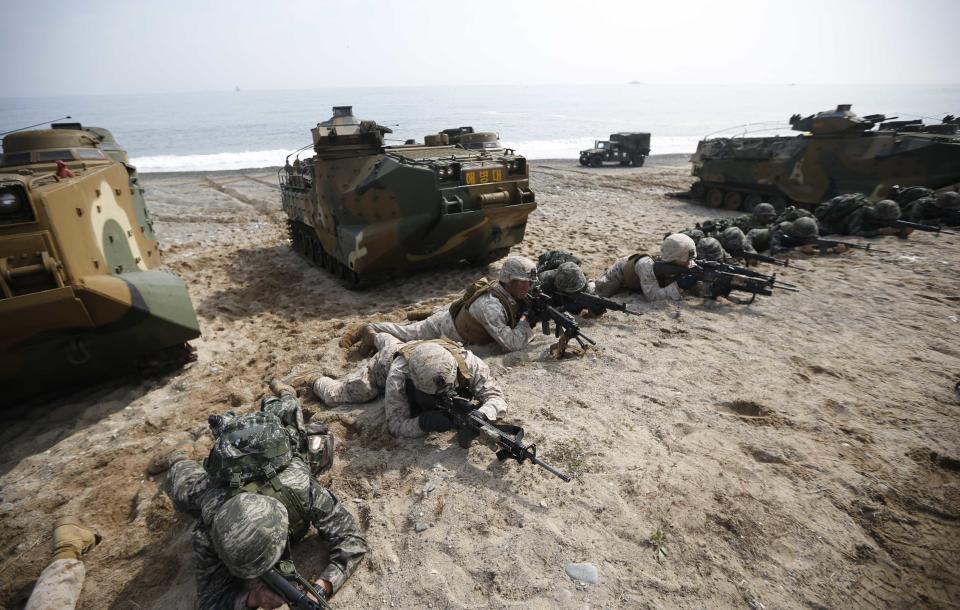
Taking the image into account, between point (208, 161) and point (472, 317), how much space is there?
3159 cm

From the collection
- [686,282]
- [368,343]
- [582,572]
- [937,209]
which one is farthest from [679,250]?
[937,209]

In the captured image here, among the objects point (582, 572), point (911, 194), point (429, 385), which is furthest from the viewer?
point (911, 194)

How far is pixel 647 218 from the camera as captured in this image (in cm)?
1286

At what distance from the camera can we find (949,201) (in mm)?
9625

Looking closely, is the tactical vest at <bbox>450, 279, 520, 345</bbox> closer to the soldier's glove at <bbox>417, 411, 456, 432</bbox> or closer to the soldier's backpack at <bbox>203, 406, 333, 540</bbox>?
the soldier's glove at <bbox>417, 411, 456, 432</bbox>

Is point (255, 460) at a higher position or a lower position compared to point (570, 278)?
higher

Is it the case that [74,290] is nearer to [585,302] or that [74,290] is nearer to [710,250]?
[585,302]

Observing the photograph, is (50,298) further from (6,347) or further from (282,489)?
(282,489)

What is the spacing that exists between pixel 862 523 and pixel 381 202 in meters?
6.46

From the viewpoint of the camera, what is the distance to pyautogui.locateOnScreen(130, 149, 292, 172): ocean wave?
2786 cm

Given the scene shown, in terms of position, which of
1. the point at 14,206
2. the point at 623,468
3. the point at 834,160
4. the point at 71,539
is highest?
the point at 14,206

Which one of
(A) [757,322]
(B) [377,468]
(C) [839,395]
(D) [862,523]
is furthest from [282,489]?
(A) [757,322]

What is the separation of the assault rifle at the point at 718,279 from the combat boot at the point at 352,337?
4.16 meters

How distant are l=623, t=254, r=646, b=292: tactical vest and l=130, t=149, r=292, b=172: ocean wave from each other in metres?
27.3
